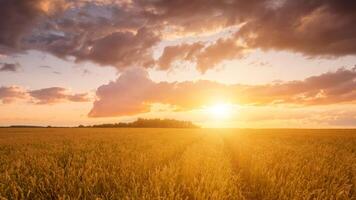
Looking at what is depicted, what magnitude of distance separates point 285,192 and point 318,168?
302 cm

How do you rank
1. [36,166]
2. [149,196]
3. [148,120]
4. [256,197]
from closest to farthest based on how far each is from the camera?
1. [149,196]
2. [256,197]
3. [36,166]
4. [148,120]

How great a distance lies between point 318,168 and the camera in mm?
8727

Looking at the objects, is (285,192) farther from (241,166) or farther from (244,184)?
(241,166)

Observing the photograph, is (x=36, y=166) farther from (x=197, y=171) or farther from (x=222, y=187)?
(x=222, y=187)

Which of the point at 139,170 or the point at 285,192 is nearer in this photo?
the point at 285,192

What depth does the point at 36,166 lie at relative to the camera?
847 cm

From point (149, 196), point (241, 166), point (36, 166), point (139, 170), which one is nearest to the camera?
point (149, 196)

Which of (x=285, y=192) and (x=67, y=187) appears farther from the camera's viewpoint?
(x=285, y=192)

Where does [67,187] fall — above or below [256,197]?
above

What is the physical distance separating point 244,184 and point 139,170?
2702mm

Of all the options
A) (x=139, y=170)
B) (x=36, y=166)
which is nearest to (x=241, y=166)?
(x=139, y=170)

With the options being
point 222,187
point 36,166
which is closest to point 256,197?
point 222,187

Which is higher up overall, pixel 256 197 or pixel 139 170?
pixel 139 170

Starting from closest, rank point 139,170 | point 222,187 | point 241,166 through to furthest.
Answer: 1. point 222,187
2. point 139,170
3. point 241,166
